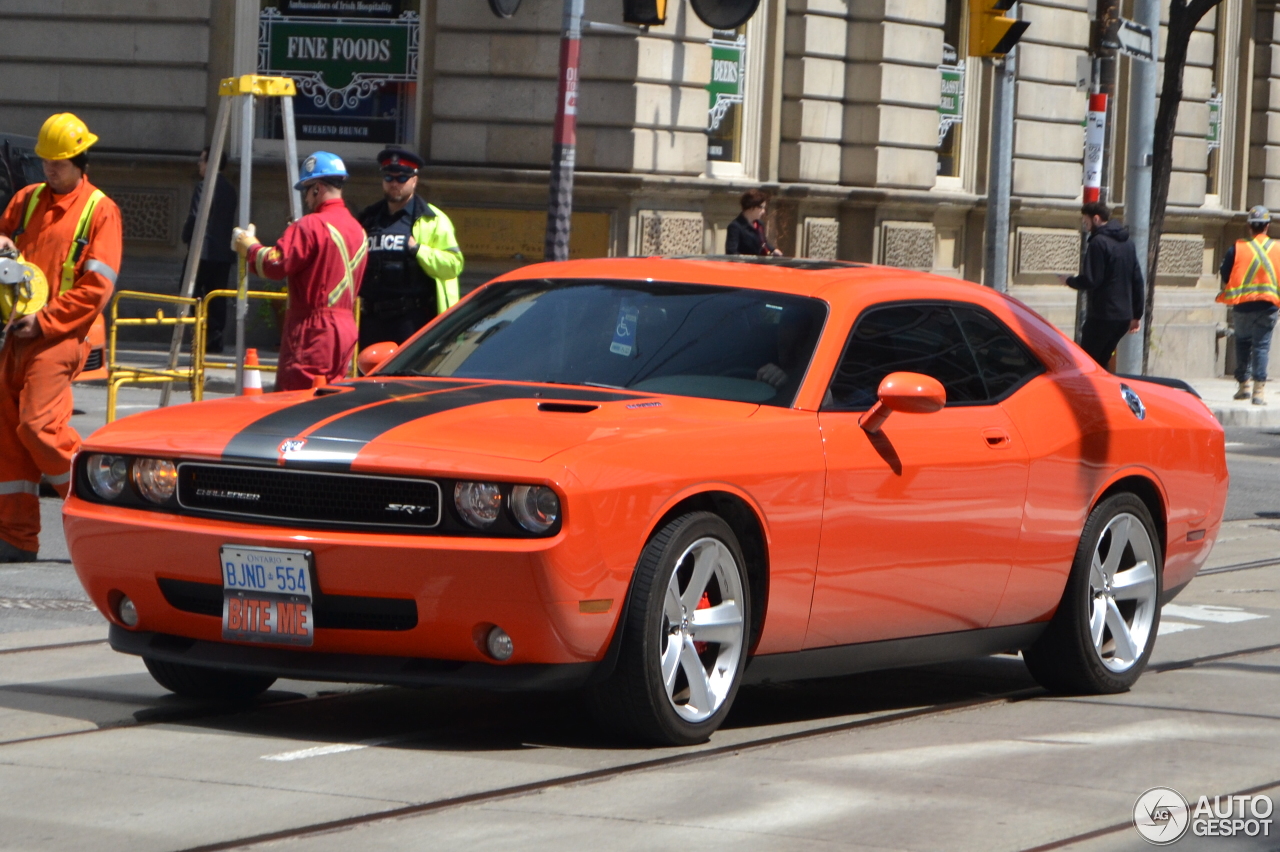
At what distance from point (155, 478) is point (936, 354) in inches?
98.6

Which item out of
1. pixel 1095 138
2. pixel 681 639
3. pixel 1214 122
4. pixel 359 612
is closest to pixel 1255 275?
pixel 1095 138

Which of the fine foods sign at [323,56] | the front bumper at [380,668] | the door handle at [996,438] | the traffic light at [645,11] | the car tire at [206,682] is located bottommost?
the car tire at [206,682]

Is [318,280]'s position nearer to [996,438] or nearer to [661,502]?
[996,438]

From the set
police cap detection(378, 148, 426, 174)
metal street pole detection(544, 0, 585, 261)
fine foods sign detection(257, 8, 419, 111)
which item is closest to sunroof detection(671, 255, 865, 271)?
police cap detection(378, 148, 426, 174)

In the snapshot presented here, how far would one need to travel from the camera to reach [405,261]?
33.8 ft

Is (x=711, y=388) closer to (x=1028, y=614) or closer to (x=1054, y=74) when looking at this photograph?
(x=1028, y=614)

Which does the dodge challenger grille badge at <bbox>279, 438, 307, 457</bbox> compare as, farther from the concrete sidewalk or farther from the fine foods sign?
the fine foods sign

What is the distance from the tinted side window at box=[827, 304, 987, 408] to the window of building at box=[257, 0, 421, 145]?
49.8ft

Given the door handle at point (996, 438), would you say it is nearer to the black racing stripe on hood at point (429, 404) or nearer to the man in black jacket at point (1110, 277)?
the black racing stripe on hood at point (429, 404)

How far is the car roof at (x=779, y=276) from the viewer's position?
6703 millimetres

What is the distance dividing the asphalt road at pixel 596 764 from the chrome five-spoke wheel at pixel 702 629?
0.52 feet

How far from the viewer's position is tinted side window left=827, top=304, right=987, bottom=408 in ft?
21.2

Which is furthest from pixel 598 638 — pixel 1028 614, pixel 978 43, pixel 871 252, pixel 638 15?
pixel 871 252

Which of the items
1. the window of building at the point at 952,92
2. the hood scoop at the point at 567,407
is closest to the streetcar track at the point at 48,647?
the hood scoop at the point at 567,407
